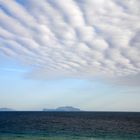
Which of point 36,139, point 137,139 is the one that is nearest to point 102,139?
point 137,139

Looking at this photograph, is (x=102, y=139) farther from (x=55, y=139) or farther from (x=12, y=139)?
(x=12, y=139)

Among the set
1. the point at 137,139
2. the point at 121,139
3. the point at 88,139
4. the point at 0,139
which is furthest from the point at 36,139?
the point at 137,139

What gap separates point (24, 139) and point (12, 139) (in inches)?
96.2

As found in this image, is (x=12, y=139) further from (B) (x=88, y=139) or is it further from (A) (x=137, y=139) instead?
(A) (x=137, y=139)

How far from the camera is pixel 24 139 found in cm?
5134

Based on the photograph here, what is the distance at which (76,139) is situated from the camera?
54812 millimetres

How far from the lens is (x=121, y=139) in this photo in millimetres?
56875

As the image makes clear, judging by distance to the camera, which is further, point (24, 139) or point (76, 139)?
point (76, 139)

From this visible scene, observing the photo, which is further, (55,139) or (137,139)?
(137,139)

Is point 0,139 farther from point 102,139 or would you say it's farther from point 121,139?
point 121,139

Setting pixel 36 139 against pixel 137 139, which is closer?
pixel 36 139

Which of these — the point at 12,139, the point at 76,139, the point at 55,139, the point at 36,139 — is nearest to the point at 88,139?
the point at 76,139

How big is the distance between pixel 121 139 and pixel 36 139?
19647mm

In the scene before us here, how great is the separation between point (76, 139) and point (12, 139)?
13854 millimetres
